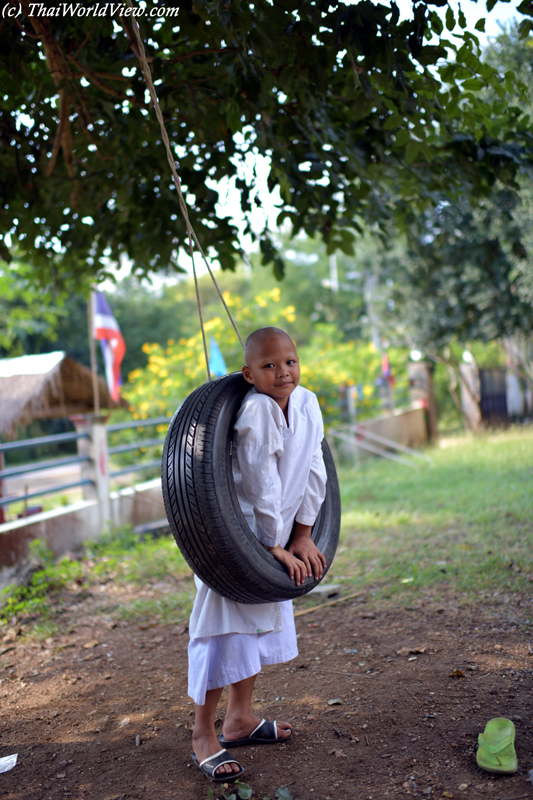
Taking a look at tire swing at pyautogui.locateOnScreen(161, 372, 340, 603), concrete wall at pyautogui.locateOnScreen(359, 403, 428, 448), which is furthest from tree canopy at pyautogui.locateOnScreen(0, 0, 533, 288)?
concrete wall at pyautogui.locateOnScreen(359, 403, 428, 448)

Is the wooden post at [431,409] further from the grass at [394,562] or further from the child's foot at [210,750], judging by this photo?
the child's foot at [210,750]

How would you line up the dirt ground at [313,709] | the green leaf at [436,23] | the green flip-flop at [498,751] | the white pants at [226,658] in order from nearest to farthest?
the green flip-flop at [498,751] → the dirt ground at [313,709] → the white pants at [226,658] → the green leaf at [436,23]

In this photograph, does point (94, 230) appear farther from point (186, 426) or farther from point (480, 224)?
point (480, 224)

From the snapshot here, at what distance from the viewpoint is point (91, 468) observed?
6.80 metres

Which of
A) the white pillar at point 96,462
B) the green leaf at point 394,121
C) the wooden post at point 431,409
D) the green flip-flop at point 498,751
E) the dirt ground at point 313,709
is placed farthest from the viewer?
the wooden post at point 431,409

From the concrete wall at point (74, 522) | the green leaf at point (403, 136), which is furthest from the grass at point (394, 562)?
the green leaf at point (403, 136)

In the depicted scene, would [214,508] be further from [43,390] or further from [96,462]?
[43,390]

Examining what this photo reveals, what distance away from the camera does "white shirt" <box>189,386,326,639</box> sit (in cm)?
213

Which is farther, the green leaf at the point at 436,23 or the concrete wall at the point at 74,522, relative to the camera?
the concrete wall at the point at 74,522

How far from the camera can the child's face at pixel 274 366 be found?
220 cm

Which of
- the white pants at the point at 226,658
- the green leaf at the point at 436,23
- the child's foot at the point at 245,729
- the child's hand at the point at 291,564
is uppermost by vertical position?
the green leaf at the point at 436,23

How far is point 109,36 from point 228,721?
12.9 ft

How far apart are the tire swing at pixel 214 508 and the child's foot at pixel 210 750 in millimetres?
555

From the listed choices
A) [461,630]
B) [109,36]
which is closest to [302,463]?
[461,630]
